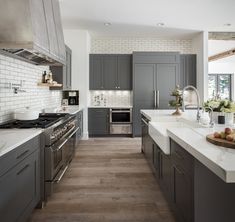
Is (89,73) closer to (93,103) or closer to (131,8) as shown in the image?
(93,103)

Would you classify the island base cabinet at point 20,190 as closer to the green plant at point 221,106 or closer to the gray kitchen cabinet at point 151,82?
the green plant at point 221,106

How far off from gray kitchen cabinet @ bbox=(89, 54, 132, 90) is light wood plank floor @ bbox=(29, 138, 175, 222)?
2780mm

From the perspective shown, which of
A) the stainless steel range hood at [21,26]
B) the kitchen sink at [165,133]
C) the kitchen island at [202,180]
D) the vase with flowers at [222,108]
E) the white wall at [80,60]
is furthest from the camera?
the white wall at [80,60]

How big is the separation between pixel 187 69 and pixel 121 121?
8.27ft

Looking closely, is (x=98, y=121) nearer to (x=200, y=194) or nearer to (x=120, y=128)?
(x=120, y=128)

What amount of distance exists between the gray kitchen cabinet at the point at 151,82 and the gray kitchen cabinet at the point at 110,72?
0.94ft

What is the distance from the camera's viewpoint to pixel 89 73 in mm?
7133

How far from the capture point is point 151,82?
278 inches

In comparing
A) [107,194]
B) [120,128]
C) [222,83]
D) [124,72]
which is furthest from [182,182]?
[222,83]

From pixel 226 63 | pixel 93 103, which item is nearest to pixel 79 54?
pixel 93 103

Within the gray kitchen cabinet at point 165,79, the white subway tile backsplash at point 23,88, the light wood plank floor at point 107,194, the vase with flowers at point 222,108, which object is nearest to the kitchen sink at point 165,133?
the vase with flowers at point 222,108

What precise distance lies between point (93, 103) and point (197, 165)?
594 centimetres

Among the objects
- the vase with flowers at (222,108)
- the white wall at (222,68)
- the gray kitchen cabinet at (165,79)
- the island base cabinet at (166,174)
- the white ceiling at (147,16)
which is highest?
the white ceiling at (147,16)

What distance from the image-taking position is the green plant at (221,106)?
2.78 m
